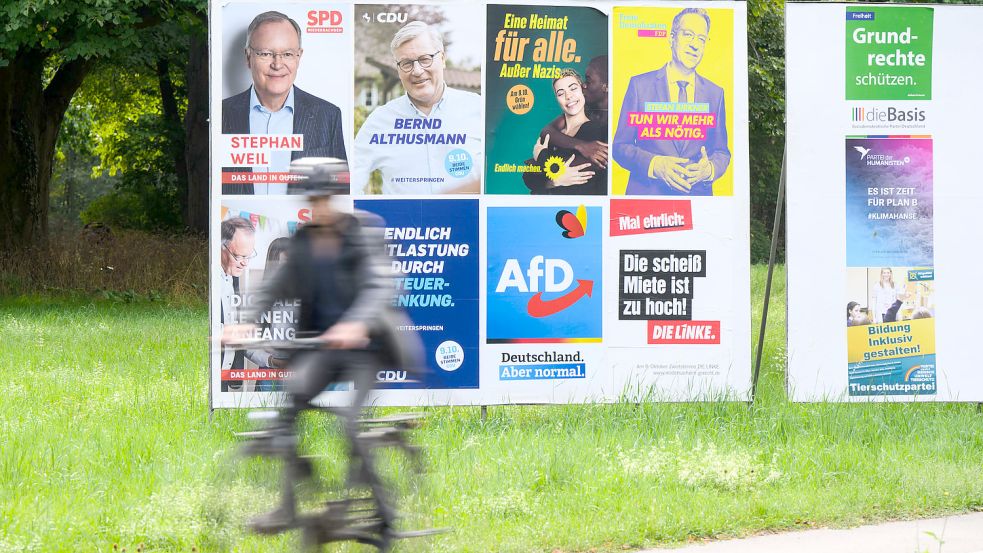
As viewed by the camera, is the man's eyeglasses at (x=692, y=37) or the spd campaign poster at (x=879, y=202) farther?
the spd campaign poster at (x=879, y=202)

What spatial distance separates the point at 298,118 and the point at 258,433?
13.2 feet

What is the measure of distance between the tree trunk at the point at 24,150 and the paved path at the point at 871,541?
63.6 feet

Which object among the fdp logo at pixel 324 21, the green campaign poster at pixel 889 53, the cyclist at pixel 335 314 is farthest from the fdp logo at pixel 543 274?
the cyclist at pixel 335 314

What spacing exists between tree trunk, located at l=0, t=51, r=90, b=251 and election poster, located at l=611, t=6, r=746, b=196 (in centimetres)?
1658

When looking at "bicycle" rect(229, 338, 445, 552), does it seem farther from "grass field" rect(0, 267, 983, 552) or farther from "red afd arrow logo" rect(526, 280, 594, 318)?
"red afd arrow logo" rect(526, 280, 594, 318)

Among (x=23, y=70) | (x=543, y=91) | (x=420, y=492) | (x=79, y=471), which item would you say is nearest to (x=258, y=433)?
(x=420, y=492)

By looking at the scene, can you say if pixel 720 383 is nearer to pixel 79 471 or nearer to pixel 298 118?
pixel 298 118

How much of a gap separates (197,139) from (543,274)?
810 inches

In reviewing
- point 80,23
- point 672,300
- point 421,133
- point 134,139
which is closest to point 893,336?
point 672,300

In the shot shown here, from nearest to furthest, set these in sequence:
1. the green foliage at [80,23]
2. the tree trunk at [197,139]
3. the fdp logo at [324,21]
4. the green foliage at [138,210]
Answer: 1. the fdp logo at [324,21]
2. the green foliage at [80,23]
3. the tree trunk at [197,139]
4. the green foliage at [138,210]

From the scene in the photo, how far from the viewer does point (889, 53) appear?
948cm

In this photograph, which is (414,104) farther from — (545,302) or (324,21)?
(545,302)

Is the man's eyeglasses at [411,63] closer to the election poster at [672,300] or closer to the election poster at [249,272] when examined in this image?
the election poster at [249,272]

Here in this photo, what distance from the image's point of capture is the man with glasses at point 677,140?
9273 mm
